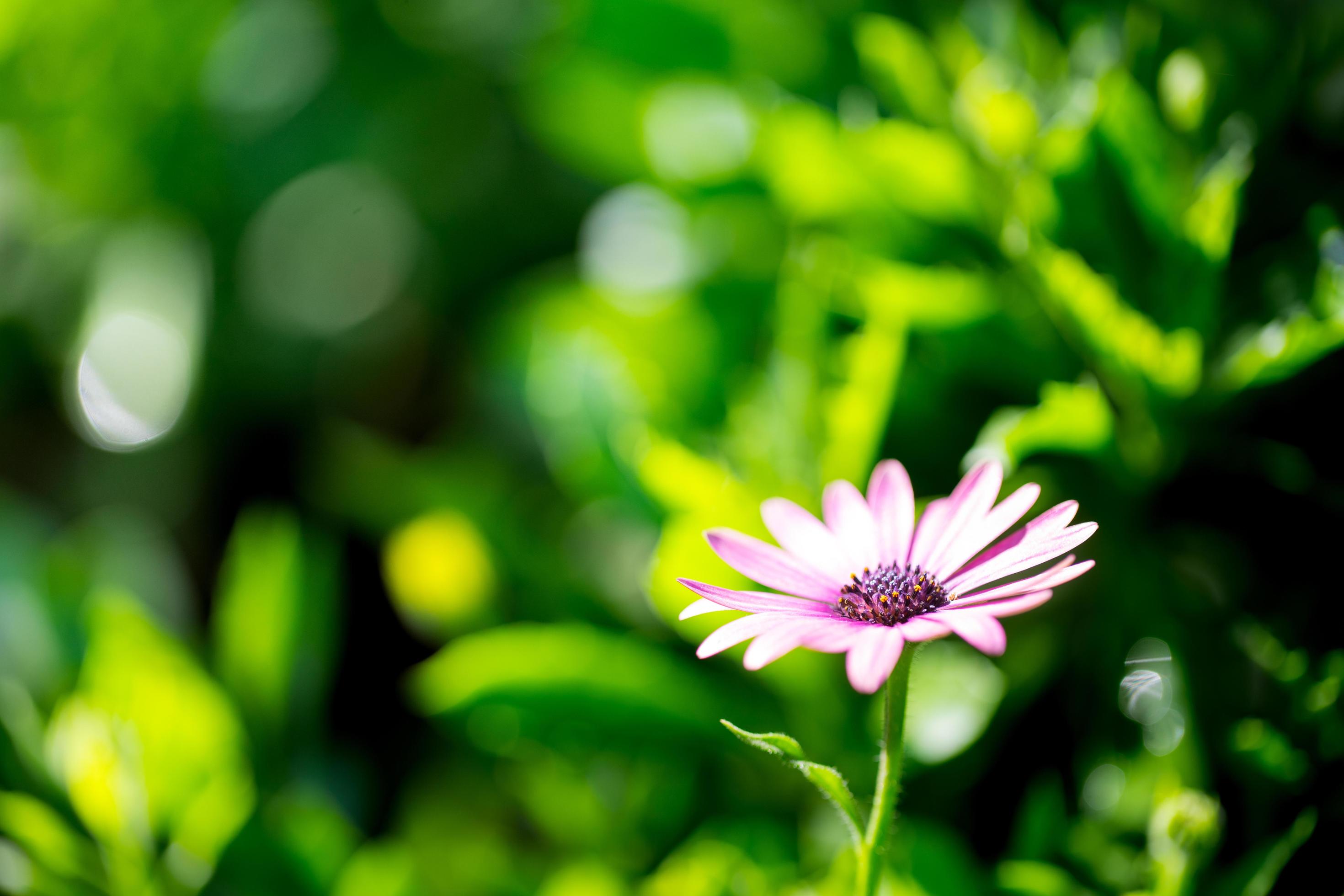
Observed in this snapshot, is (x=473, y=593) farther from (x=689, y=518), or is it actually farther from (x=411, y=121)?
(x=411, y=121)

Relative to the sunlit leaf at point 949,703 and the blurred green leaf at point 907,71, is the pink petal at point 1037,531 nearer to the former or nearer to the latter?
the sunlit leaf at point 949,703

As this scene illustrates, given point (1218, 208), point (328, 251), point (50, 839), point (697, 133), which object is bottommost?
point (50, 839)

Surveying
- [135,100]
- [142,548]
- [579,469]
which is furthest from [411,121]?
[579,469]

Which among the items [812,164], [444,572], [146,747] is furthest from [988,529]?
[146,747]

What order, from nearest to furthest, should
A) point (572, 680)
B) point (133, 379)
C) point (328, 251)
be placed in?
point (572, 680), point (133, 379), point (328, 251)

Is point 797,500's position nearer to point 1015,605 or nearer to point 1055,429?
point 1055,429

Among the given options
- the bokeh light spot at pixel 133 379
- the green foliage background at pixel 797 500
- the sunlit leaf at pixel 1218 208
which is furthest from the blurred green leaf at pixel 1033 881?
the bokeh light spot at pixel 133 379

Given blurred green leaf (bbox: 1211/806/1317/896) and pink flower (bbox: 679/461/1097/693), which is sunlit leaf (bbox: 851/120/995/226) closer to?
pink flower (bbox: 679/461/1097/693)

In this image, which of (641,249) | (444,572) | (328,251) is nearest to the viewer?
(444,572)
